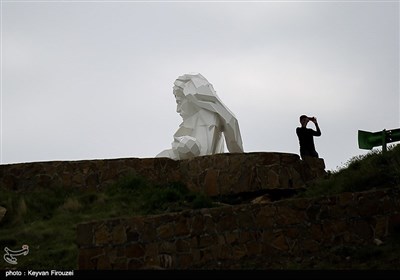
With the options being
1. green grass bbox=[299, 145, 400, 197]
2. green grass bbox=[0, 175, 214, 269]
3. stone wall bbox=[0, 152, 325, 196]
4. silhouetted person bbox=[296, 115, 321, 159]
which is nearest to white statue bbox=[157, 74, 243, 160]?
stone wall bbox=[0, 152, 325, 196]

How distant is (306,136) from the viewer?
16.9 m

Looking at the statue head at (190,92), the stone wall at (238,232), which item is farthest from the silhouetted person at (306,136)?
the stone wall at (238,232)

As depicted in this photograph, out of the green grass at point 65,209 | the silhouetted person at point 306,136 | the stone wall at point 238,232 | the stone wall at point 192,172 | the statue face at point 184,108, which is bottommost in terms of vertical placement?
the stone wall at point 238,232

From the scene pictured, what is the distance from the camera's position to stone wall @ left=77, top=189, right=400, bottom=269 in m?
11.6

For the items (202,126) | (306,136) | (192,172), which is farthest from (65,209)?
(306,136)

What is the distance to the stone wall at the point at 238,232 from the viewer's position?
1164 cm

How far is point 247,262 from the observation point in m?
11.6

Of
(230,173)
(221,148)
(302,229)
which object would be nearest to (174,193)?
(230,173)

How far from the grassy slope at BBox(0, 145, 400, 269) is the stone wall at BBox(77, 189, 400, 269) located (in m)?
0.30

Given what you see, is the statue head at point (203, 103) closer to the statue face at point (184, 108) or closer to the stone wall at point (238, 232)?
the statue face at point (184, 108)

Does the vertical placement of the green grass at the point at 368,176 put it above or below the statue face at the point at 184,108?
below

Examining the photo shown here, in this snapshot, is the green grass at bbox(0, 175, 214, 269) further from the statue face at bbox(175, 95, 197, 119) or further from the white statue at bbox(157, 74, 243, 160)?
the statue face at bbox(175, 95, 197, 119)

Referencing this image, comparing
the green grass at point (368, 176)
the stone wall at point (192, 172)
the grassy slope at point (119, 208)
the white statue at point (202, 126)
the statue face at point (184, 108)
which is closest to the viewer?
the grassy slope at point (119, 208)

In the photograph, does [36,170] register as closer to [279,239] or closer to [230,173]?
[230,173]
